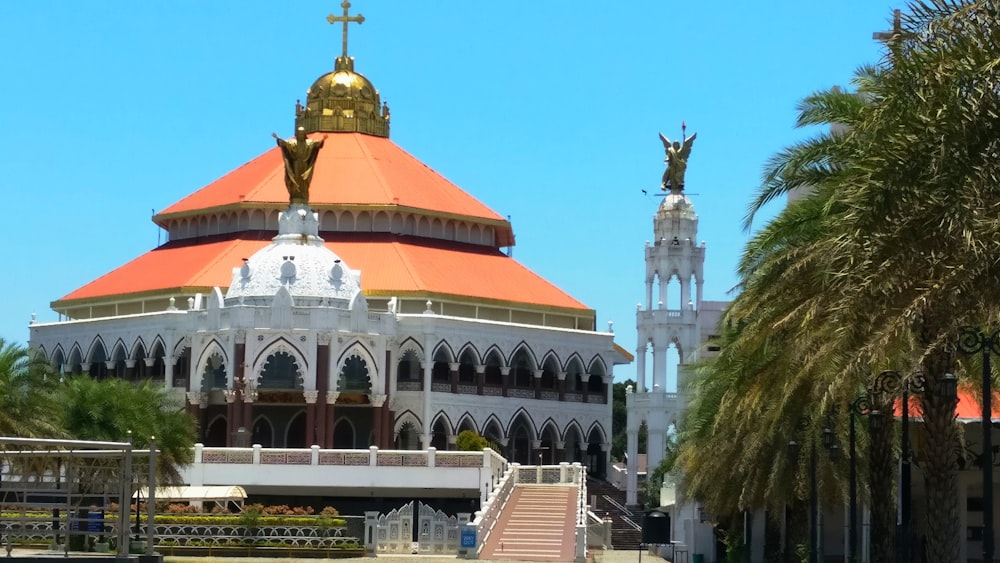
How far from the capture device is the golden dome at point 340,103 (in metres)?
105

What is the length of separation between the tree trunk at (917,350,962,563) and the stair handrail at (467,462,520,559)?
1053 inches

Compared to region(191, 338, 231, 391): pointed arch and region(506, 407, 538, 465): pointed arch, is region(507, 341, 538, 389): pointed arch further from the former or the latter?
region(191, 338, 231, 391): pointed arch

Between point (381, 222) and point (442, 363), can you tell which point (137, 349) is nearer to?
point (381, 222)

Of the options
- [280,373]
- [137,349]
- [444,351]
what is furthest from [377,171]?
[280,373]

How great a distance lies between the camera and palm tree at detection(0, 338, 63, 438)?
165ft

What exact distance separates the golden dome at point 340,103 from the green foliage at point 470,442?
24.8 m

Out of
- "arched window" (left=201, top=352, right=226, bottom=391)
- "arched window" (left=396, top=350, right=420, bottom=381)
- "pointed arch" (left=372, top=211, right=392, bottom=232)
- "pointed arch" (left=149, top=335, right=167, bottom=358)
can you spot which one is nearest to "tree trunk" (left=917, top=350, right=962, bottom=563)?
"arched window" (left=201, top=352, right=226, bottom=391)

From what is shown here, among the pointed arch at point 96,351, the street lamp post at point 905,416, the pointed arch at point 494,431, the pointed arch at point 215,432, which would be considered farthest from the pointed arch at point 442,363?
the street lamp post at point 905,416

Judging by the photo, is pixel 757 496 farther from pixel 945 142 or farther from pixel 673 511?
pixel 673 511

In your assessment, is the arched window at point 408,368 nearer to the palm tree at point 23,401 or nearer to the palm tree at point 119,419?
the palm tree at point 119,419

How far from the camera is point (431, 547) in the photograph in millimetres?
57625

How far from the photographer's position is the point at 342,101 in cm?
10488

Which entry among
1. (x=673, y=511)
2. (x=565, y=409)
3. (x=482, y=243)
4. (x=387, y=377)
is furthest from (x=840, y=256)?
(x=482, y=243)

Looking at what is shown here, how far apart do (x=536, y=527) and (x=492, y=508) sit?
96.0 inches
